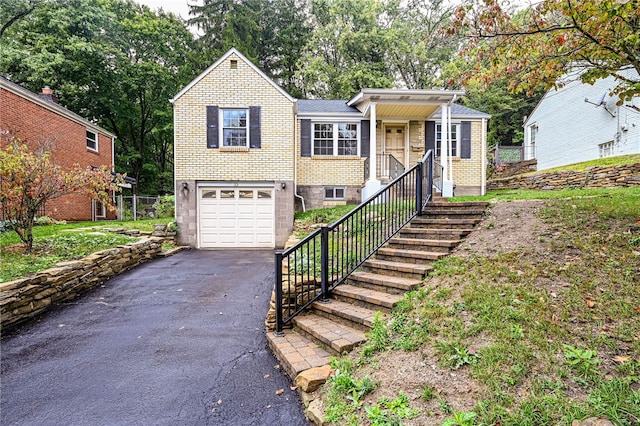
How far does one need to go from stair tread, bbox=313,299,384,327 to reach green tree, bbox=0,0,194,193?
19.4 meters

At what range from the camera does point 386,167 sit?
12305mm

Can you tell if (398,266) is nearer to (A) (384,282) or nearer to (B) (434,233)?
(A) (384,282)

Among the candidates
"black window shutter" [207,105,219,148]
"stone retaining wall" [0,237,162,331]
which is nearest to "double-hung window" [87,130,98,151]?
"black window shutter" [207,105,219,148]

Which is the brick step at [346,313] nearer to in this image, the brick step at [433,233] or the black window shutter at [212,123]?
the brick step at [433,233]

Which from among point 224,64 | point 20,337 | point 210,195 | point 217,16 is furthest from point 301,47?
point 20,337

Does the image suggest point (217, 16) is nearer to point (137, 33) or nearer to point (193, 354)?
point (137, 33)

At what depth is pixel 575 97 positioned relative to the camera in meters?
14.6

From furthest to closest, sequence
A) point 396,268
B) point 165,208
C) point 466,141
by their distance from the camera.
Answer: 1. point 165,208
2. point 466,141
3. point 396,268

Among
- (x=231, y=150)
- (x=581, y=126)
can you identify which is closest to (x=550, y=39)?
(x=231, y=150)

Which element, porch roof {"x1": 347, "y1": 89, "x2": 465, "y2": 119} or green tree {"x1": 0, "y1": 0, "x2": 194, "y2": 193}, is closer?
porch roof {"x1": 347, "y1": 89, "x2": 465, "y2": 119}

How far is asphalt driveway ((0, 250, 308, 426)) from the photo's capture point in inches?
106

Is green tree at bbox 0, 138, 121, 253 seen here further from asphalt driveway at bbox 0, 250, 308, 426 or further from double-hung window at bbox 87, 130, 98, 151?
double-hung window at bbox 87, 130, 98, 151

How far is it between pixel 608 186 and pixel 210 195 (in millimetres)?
13074

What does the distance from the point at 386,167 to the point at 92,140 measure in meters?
13.7
